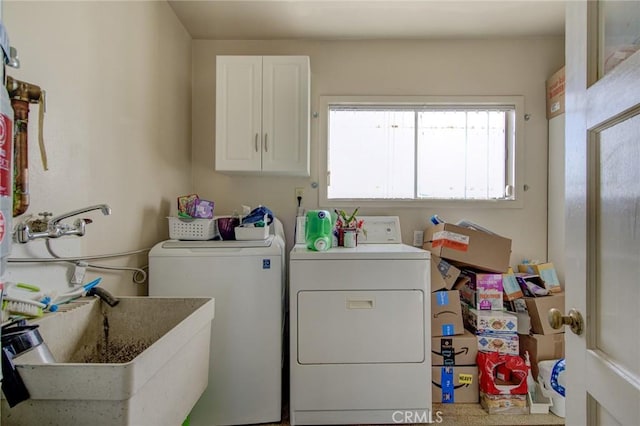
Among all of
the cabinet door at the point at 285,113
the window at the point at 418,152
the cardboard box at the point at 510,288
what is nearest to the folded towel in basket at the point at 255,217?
the cabinet door at the point at 285,113

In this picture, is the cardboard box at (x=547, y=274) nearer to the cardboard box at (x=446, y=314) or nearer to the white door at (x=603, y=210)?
the cardboard box at (x=446, y=314)

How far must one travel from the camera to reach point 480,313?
2049mm

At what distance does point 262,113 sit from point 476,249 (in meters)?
1.62

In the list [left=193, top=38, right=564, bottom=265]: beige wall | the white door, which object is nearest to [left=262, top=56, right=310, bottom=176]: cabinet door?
[left=193, top=38, right=564, bottom=265]: beige wall

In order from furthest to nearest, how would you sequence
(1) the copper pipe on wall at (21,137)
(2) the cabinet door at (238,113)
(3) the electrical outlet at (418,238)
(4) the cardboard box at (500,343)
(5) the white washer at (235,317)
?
(3) the electrical outlet at (418,238)
(2) the cabinet door at (238,113)
(4) the cardboard box at (500,343)
(5) the white washer at (235,317)
(1) the copper pipe on wall at (21,137)

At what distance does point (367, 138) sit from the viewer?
8.39 feet

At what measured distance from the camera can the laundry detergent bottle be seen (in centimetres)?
181

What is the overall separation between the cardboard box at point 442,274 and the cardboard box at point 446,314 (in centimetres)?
5

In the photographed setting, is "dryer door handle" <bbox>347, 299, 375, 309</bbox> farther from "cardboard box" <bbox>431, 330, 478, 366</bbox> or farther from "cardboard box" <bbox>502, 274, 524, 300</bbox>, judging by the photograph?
"cardboard box" <bbox>502, 274, 524, 300</bbox>

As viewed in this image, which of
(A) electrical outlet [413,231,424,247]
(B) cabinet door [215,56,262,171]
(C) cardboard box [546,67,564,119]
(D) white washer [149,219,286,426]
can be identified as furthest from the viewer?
(A) electrical outlet [413,231,424,247]

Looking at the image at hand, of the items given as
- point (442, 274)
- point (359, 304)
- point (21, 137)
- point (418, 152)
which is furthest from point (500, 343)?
point (21, 137)

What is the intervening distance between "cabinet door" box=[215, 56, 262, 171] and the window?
62cm

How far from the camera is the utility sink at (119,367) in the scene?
723 millimetres

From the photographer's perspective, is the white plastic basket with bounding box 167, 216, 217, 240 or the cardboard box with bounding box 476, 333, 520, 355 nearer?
the white plastic basket with bounding box 167, 216, 217, 240
